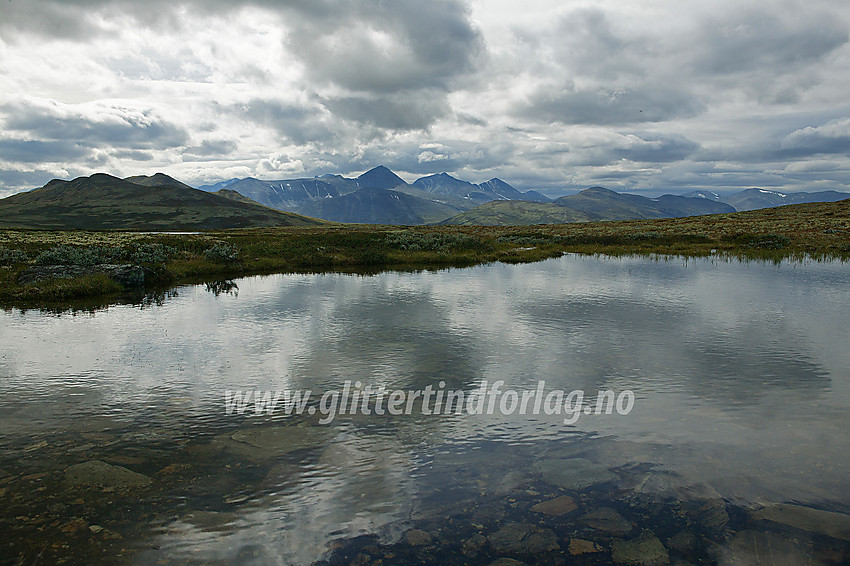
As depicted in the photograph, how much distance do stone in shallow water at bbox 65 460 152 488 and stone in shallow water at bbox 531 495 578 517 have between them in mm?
8478

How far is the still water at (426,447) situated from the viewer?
882cm

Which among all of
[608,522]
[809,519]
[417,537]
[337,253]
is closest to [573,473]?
[608,522]

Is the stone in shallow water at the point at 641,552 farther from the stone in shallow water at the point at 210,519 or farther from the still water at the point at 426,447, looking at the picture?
the stone in shallow water at the point at 210,519

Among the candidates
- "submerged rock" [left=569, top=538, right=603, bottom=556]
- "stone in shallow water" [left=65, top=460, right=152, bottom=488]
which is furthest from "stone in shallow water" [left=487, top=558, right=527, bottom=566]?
"stone in shallow water" [left=65, top=460, right=152, bottom=488]

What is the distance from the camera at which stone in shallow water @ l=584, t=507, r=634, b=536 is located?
9109 mm

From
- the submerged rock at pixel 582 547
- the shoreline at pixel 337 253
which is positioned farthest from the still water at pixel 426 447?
the shoreline at pixel 337 253

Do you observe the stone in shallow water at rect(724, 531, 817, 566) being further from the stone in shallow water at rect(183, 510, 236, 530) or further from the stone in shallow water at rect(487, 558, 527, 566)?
the stone in shallow water at rect(183, 510, 236, 530)

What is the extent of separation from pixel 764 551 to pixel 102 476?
13362 millimetres

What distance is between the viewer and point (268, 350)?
21.0 metres

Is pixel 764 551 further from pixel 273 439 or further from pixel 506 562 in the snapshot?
pixel 273 439

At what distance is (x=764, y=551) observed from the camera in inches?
333

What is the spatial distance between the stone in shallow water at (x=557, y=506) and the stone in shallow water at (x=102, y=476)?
8478 mm

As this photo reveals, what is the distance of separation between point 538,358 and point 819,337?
45.3ft

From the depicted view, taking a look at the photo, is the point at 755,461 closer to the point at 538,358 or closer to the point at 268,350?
the point at 538,358
